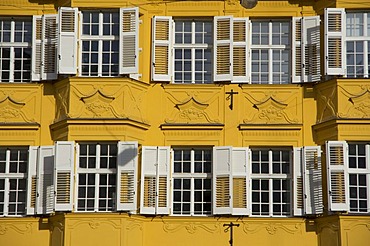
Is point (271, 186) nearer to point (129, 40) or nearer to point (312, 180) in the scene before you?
point (312, 180)

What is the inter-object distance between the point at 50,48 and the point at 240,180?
5.30m

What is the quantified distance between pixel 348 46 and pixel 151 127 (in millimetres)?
4881

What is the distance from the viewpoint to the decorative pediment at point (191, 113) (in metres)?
22.9

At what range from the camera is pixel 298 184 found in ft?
73.7

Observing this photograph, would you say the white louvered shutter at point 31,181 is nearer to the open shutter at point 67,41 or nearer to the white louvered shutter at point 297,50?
the open shutter at point 67,41

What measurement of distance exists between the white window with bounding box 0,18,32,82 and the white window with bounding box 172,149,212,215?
406cm

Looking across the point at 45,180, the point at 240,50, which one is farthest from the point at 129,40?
the point at 45,180

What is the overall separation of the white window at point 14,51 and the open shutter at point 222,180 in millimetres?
4830

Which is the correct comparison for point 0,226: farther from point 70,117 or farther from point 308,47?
point 308,47

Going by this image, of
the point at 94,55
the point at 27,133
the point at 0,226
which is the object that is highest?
the point at 94,55

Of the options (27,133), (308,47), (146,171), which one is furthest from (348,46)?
(27,133)

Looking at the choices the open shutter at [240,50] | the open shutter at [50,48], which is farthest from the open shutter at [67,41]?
the open shutter at [240,50]

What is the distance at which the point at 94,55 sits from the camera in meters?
22.9

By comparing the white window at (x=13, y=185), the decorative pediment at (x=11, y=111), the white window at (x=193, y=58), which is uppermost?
the white window at (x=193, y=58)
